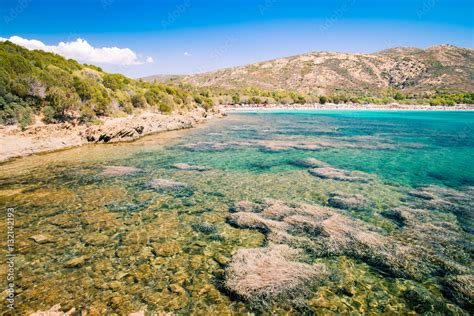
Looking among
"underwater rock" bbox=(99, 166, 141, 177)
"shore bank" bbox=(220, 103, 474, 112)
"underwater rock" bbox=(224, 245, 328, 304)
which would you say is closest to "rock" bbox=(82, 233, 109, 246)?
"underwater rock" bbox=(224, 245, 328, 304)

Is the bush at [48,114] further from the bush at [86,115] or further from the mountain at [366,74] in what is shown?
the mountain at [366,74]

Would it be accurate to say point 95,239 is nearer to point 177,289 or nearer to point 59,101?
point 177,289

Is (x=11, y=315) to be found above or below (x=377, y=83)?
below

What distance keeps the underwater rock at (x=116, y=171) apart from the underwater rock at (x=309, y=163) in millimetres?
10097

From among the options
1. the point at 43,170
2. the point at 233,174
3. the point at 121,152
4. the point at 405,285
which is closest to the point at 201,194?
the point at 233,174

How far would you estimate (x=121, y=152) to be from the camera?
841 inches

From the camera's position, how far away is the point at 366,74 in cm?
15675

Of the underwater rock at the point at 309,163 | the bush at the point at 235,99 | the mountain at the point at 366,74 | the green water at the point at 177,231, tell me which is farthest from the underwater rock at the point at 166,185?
the mountain at the point at 366,74

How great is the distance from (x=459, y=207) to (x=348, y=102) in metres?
112

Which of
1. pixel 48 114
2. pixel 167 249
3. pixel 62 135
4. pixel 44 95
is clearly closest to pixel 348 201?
pixel 167 249

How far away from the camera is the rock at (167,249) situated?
300 inches

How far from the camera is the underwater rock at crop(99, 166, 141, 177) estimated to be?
1496 centimetres

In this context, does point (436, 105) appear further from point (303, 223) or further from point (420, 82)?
point (303, 223)

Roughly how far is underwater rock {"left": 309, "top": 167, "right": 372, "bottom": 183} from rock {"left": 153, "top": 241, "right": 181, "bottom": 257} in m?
9.53
